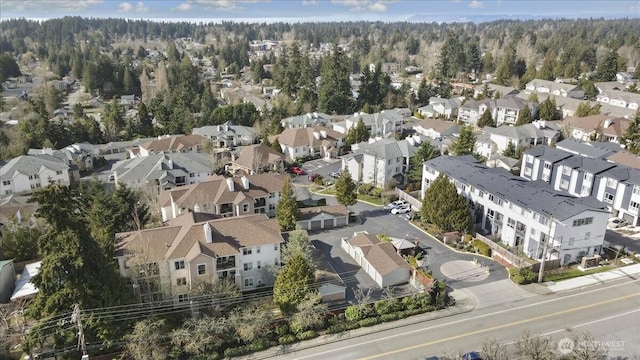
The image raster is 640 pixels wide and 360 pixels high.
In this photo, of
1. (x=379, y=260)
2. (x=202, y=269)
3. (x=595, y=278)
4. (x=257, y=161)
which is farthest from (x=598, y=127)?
(x=202, y=269)

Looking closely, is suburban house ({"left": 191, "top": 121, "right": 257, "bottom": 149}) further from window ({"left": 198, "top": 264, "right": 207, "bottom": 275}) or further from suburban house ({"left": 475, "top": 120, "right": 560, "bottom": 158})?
window ({"left": 198, "top": 264, "right": 207, "bottom": 275})

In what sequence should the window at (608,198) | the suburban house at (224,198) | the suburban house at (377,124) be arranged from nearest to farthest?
the suburban house at (224,198)
the window at (608,198)
the suburban house at (377,124)

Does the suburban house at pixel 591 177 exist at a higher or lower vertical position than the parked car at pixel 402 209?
higher

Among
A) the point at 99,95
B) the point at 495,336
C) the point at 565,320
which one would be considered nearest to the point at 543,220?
the point at 565,320

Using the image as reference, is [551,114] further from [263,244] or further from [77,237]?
[77,237]

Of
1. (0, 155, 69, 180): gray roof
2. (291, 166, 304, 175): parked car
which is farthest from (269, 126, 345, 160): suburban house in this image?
(0, 155, 69, 180): gray roof

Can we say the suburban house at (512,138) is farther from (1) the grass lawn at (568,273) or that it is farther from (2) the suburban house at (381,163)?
(1) the grass lawn at (568,273)

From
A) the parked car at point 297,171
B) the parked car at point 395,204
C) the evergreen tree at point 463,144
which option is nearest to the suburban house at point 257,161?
the parked car at point 297,171

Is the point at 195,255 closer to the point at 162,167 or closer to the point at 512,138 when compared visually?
the point at 162,167
